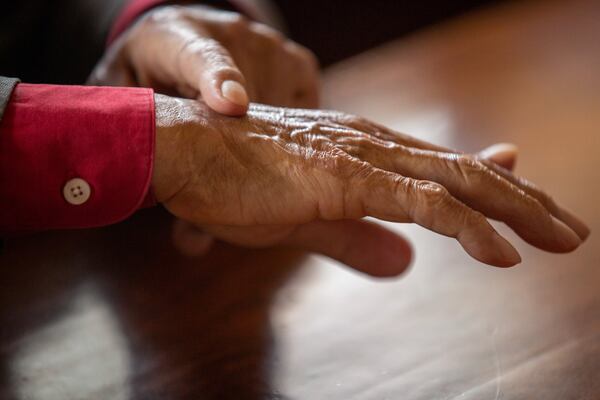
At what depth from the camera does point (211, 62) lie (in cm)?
72

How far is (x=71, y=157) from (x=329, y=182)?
21 cm

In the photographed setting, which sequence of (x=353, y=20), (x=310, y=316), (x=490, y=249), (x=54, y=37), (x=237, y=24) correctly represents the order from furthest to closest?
(x=353, y=20), (x=54, y=37), (x=237, y=24), (x=310, y=316), (x=490, y=249)

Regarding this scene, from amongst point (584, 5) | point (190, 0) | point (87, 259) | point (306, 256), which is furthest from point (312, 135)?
point (584, 5)

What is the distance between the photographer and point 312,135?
2.12 ft

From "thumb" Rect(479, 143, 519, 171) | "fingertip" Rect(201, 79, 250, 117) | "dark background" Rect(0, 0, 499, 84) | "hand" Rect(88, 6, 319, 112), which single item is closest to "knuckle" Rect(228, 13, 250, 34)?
"hand" Rect(88, 6, 319, 112)

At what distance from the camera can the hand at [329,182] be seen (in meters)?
0.58

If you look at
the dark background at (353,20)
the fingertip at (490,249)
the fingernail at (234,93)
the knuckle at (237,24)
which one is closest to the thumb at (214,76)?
the fingernail at (234,93)

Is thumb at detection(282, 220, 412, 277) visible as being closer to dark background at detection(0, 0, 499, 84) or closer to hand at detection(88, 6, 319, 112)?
hand at detection(88, 6, 319, 112)

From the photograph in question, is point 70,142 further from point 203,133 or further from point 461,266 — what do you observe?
point 461,266

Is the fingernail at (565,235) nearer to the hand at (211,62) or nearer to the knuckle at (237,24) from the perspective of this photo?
the hand at (211,62)

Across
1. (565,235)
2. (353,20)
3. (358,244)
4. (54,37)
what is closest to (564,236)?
(565,235)

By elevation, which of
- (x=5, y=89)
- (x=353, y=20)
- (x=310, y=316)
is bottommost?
(x=353, y=20)

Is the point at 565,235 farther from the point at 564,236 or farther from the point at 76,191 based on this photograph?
the point at 76,191

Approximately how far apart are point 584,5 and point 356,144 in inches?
31.2
